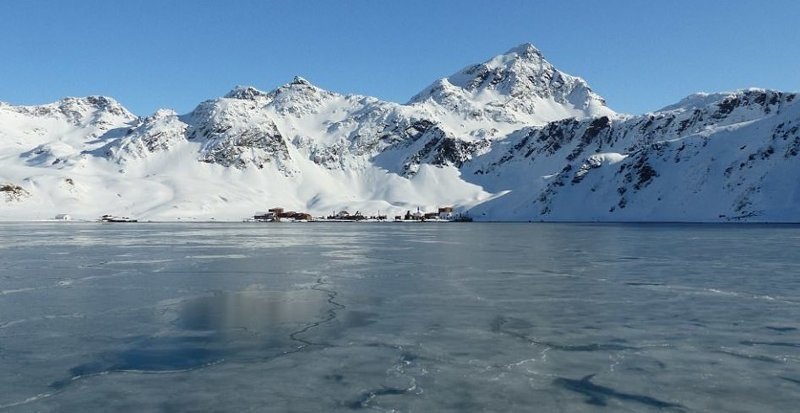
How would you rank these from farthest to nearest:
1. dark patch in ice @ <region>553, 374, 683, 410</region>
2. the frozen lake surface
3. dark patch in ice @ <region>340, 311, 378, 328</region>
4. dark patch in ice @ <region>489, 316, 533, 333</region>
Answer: dark patch in ice @ <region>340, 311, 378, 328</region> < dark patch in ice @ <region>489, 316, 533, 333</region> < the frozen lake surface < dark patch in ice @ <region>553, 374, 683, 410</region>

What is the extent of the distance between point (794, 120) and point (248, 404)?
21068 centimetres

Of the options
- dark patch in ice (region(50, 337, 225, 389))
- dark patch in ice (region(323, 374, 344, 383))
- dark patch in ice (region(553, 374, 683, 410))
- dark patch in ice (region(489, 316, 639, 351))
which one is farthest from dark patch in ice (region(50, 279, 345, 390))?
dark patch in ice (region(553, 374, 683, 410))

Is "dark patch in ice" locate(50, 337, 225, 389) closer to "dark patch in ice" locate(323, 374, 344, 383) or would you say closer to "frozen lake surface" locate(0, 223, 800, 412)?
"frozen lake surface" locate(0, 223, 800, 412)

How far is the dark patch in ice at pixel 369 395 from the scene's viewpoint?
12648mm

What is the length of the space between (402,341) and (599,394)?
666 cm

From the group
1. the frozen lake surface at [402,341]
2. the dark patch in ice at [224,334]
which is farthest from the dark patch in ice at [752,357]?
the dark patch in ice at [224,334]

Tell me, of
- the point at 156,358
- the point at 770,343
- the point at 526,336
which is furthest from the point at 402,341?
the point at 770,343

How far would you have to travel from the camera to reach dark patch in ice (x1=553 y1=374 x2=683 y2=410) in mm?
12578

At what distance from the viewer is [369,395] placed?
13.3 m

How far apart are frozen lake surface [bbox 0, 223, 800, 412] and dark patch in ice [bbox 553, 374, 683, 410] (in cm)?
6

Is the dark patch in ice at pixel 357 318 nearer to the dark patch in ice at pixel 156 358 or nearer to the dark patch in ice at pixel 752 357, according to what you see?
the dark patch in ice at pixel 156 358

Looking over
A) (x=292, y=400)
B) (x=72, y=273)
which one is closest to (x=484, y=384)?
(x=292, y=400)

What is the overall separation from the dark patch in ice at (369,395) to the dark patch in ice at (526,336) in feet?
19.1

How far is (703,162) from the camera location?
19525 centimetres
